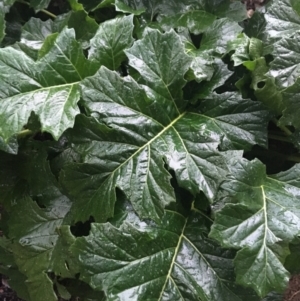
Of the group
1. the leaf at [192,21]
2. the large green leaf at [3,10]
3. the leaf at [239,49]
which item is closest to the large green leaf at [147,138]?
the leaf at [239,49]

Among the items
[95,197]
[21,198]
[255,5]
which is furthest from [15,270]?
[255,5]

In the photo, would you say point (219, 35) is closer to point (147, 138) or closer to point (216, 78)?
point (216, 78)

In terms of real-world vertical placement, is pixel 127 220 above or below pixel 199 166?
below

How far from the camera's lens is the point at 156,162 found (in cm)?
101

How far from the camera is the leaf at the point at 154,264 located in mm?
963

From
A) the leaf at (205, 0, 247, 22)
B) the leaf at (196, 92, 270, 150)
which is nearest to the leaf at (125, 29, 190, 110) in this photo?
the leaf at (196, 92, 270, 150)

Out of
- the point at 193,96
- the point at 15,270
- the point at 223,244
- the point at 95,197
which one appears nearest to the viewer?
the point at 223,244

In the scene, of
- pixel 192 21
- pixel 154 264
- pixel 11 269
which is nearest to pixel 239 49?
pixel 192 21

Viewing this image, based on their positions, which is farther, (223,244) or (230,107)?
(230,107)

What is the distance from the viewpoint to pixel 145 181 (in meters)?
0.99

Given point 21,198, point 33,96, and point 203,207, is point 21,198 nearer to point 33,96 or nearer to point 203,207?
point 33,96

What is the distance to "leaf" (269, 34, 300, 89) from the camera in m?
1.05

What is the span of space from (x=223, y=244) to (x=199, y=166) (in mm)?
169

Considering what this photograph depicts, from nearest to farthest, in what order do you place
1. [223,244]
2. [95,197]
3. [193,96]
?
[223,244] < [95,197] < [193,96]
